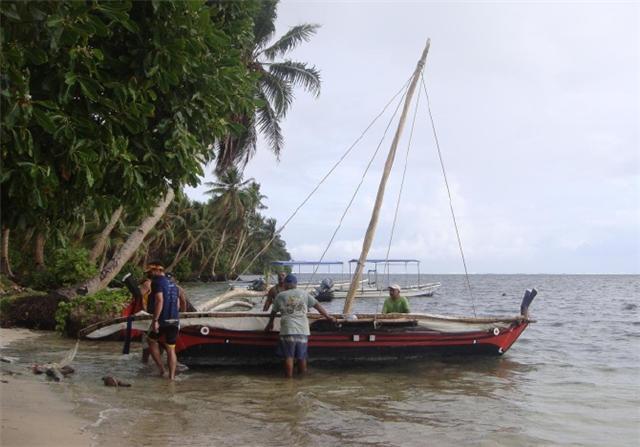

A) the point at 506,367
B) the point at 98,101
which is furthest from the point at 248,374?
the point at 98,101

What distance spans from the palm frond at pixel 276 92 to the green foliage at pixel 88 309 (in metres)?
11.3

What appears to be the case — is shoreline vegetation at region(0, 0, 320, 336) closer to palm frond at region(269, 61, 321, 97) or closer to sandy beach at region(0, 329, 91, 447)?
sandy beach at region(0, 329, 91, 447)

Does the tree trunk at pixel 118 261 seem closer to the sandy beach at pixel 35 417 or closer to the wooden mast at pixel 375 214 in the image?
the wooden mast at pixel 375 214

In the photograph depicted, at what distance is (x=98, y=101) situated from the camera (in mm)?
4613

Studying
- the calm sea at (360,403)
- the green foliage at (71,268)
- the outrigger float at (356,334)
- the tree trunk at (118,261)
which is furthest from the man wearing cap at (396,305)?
the green foliage at (71,268)

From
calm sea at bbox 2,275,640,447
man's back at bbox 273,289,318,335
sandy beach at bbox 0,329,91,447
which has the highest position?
man's back at bbox 273,289,318,335

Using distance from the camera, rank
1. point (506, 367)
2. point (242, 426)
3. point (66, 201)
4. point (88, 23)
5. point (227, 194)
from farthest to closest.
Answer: point (227, 194) < point (506, 367) < point (242, 426) < point (66, 201) < point (88, 23)

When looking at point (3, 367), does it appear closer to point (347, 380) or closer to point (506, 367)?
point (347, 380)

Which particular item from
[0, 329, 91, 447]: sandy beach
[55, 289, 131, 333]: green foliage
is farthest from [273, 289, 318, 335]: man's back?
[55, 289, 131, 333]: green foliage

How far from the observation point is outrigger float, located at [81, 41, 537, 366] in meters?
10.5

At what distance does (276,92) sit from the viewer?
2461 cm

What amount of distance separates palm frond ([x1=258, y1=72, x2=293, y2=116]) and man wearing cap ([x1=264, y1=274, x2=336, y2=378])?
→ 15.3 meters

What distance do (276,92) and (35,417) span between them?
19.5 metres

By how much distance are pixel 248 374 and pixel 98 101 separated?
6846 millimetres
